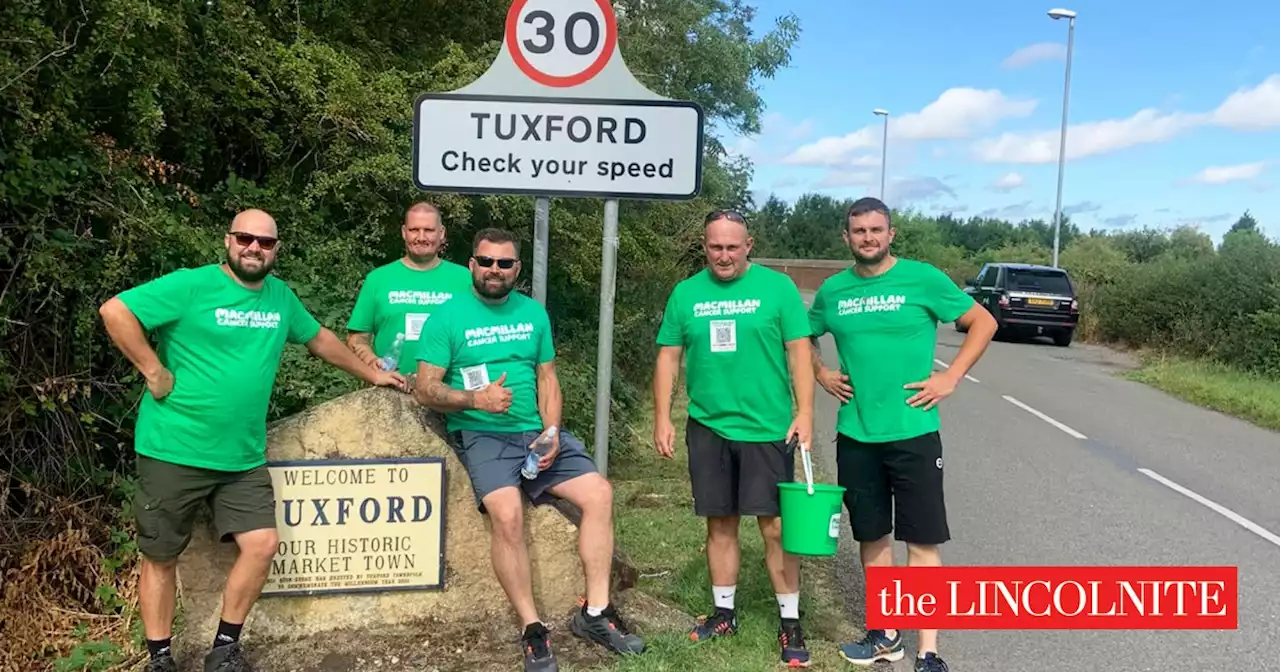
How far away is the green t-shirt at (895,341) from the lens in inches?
154

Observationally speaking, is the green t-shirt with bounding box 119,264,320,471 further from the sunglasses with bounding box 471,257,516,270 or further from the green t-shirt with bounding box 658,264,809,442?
the green t-shirt with bounding box 658,264,809,442

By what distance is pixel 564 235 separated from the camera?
8312mm

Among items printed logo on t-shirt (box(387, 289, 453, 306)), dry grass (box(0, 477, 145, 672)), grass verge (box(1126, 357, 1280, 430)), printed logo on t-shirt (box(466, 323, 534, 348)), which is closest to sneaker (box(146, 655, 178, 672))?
dry grass (box(0, 477, 145, 672))

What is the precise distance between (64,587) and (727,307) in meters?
3.40

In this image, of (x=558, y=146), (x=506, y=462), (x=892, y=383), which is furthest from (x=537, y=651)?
(x=558, y=146)

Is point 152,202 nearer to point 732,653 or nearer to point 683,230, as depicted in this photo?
point 732,653

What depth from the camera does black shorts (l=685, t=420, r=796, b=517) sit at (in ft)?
13.1

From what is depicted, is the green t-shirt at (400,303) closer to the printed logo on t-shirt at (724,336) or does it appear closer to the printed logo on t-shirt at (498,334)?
the printed logo on t-shirt at (498,334)

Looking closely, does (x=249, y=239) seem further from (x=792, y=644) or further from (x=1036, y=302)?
(x=1036, y=302)

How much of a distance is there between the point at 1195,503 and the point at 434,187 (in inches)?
247

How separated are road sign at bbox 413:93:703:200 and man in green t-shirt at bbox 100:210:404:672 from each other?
88cm

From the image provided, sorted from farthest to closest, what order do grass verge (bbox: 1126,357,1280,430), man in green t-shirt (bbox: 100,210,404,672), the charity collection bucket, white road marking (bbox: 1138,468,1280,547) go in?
1. grass verge (bbox: 1126,357,1280,430)
2. white road marking (bbox: 1138,468,1280,547)
3. the charity collection bucket
4. man in green t-shirt (bbox: 100,210,404,672)

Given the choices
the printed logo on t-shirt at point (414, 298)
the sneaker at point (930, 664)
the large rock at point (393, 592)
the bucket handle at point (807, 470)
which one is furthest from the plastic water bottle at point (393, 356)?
the sneaker at point (930, 664)

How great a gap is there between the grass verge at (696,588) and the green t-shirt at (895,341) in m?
1.05
